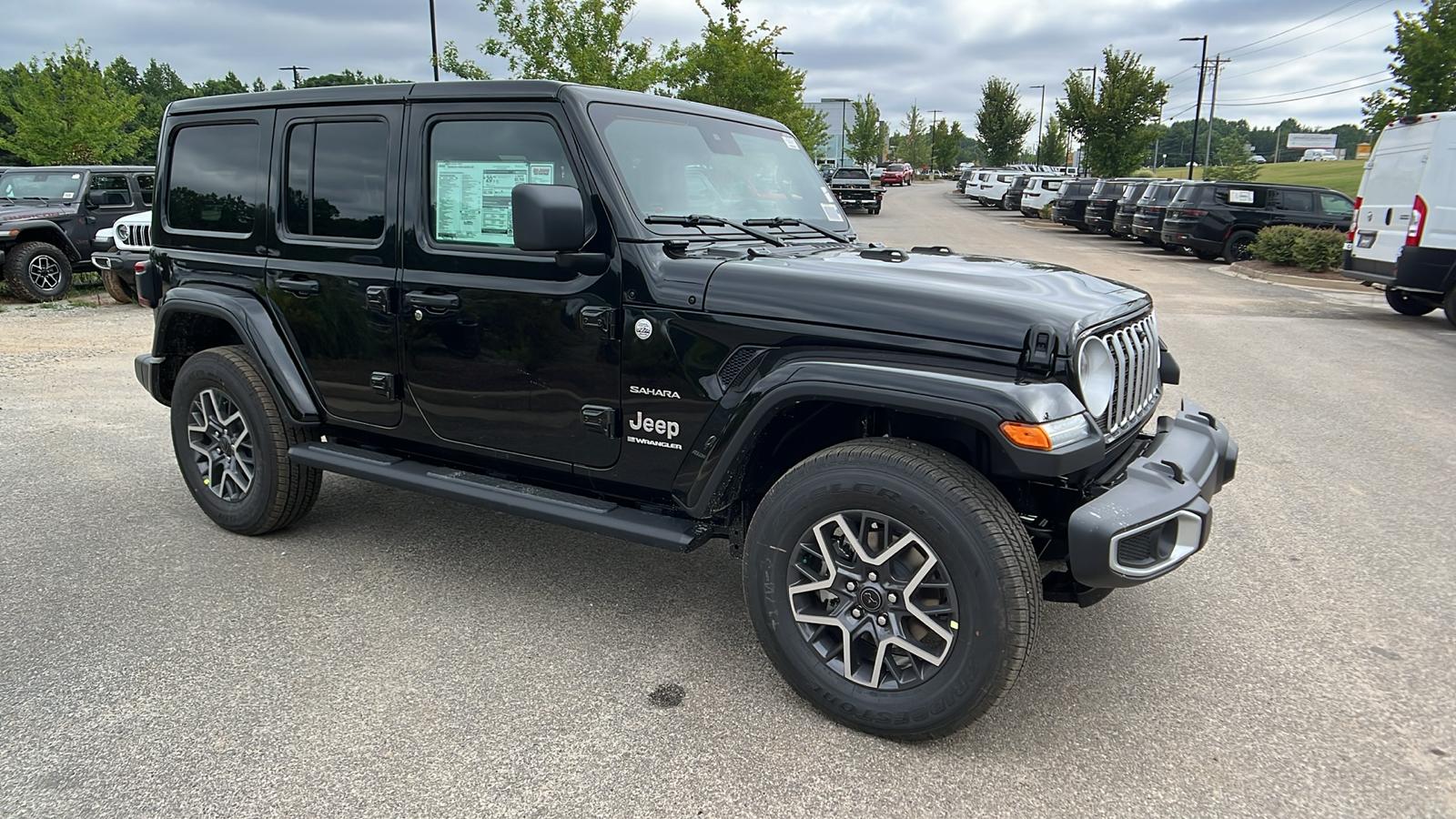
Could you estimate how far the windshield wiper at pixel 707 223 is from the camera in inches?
133

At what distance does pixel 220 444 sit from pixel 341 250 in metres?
1.31

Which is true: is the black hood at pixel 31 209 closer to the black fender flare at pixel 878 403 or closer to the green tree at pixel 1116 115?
the black fender flare at pixel 878 403

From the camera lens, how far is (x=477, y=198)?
12.0 ft

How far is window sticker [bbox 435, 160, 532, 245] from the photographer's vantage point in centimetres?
357

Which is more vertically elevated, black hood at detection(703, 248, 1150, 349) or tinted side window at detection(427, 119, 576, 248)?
tinted side window at detection(427, 119, 576, 248)

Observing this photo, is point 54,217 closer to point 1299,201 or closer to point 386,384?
point 386,384

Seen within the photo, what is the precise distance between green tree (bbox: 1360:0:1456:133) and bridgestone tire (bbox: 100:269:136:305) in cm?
2315

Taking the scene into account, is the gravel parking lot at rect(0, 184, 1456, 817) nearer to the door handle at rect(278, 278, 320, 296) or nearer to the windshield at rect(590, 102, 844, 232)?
the door handle at rect(278, 278, 320, 296)

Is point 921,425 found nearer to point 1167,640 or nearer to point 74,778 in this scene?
point 1167,640

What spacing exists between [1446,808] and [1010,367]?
165 centimetres

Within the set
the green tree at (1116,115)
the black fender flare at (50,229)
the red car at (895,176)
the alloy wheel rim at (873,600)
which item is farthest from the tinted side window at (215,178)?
the red car at (895,176)

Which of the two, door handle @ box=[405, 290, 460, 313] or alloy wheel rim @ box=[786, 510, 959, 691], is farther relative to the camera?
door handle @ box=[405, 290, 460, 313]

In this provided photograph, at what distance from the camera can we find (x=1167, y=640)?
352cm

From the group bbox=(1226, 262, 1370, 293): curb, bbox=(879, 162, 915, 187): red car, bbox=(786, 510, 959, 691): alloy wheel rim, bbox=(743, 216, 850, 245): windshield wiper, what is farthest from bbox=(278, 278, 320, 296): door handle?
bbox=(879, 162, 915, 187): red car
